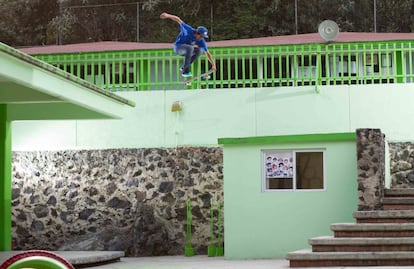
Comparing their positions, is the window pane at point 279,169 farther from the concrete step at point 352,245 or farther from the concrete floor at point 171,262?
the concrete step at point 352,245

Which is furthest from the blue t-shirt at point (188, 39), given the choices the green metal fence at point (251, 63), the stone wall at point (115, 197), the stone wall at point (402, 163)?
the stone wall at point (402, 163)

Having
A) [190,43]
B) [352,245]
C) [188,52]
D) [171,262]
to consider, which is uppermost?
[190,43]

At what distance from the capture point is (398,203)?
49.2 feet

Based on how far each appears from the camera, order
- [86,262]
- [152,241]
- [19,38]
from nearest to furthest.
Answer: [86,262] < [152,241] < [19,38]

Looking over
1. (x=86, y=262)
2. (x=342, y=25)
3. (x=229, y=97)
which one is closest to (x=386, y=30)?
(x=342, y=25)

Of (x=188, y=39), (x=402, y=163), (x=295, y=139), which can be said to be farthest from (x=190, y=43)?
(x=402, y=163)

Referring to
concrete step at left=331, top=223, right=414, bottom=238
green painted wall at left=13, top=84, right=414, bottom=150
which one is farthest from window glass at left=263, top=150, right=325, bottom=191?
concrete step at left=331, top=223, right=414, bottom=238

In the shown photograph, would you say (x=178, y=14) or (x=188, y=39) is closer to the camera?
(x=188, y=39)

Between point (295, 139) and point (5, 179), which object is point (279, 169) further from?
point (5, 179)

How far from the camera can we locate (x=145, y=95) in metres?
18.8

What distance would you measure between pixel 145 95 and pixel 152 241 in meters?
2.93

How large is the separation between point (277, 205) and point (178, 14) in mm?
19382

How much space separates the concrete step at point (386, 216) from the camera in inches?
554

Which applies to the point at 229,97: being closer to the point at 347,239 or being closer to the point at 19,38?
the point at 347,239
